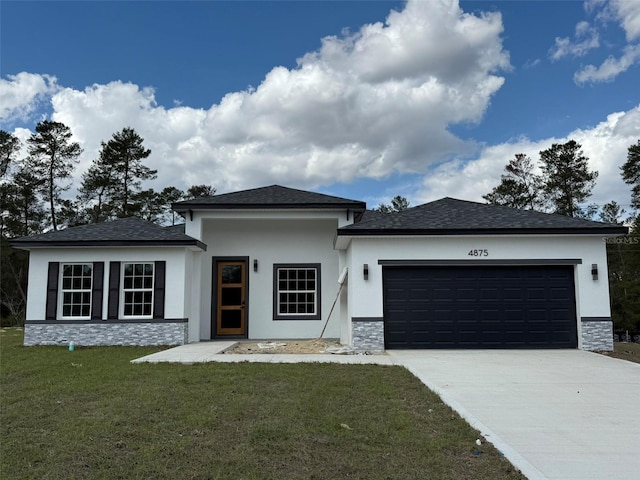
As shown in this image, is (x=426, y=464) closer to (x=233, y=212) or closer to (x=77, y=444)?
(x=77, y=444)

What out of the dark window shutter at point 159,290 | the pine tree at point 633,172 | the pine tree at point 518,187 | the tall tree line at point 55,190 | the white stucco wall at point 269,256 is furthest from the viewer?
the pine tree at point 518,187

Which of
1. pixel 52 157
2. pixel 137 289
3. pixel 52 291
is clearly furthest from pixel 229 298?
pixel 52 157

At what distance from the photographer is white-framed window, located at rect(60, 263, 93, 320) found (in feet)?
40.6

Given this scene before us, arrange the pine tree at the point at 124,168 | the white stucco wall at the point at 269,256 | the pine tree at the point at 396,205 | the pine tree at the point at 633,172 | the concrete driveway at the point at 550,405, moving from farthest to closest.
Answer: the pine tree at the point at 396,205, the pine tree at the point at 124,168, the pine tree at the point at 633,172, the white stucco wall at the point at 269,256, the concrete driveway at the point at 550,405

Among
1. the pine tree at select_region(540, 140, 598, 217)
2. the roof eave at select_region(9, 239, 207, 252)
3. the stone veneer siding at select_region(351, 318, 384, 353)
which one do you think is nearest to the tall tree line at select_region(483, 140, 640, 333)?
the pine tree at select_region(540, 140, 598, 217)

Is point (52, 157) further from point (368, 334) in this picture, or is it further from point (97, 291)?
point (368, 334)

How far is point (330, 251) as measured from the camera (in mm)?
14164

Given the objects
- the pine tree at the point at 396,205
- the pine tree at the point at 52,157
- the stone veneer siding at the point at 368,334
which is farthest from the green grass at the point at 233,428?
the pine tree at the point at 396,205

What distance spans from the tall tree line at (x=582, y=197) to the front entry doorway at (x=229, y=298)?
24.5 metres

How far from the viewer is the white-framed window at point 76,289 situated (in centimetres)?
1237

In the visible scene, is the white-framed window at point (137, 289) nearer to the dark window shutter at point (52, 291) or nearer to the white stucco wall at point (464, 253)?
the dark window shutter at point (52, 291)

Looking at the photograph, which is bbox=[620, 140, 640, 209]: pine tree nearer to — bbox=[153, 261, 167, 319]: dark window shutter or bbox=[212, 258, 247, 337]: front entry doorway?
bbox=[212, 258, 247, 337]: front entry doorway

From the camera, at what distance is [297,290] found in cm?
1413

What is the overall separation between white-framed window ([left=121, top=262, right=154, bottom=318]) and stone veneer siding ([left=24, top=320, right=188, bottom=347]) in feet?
1.31
